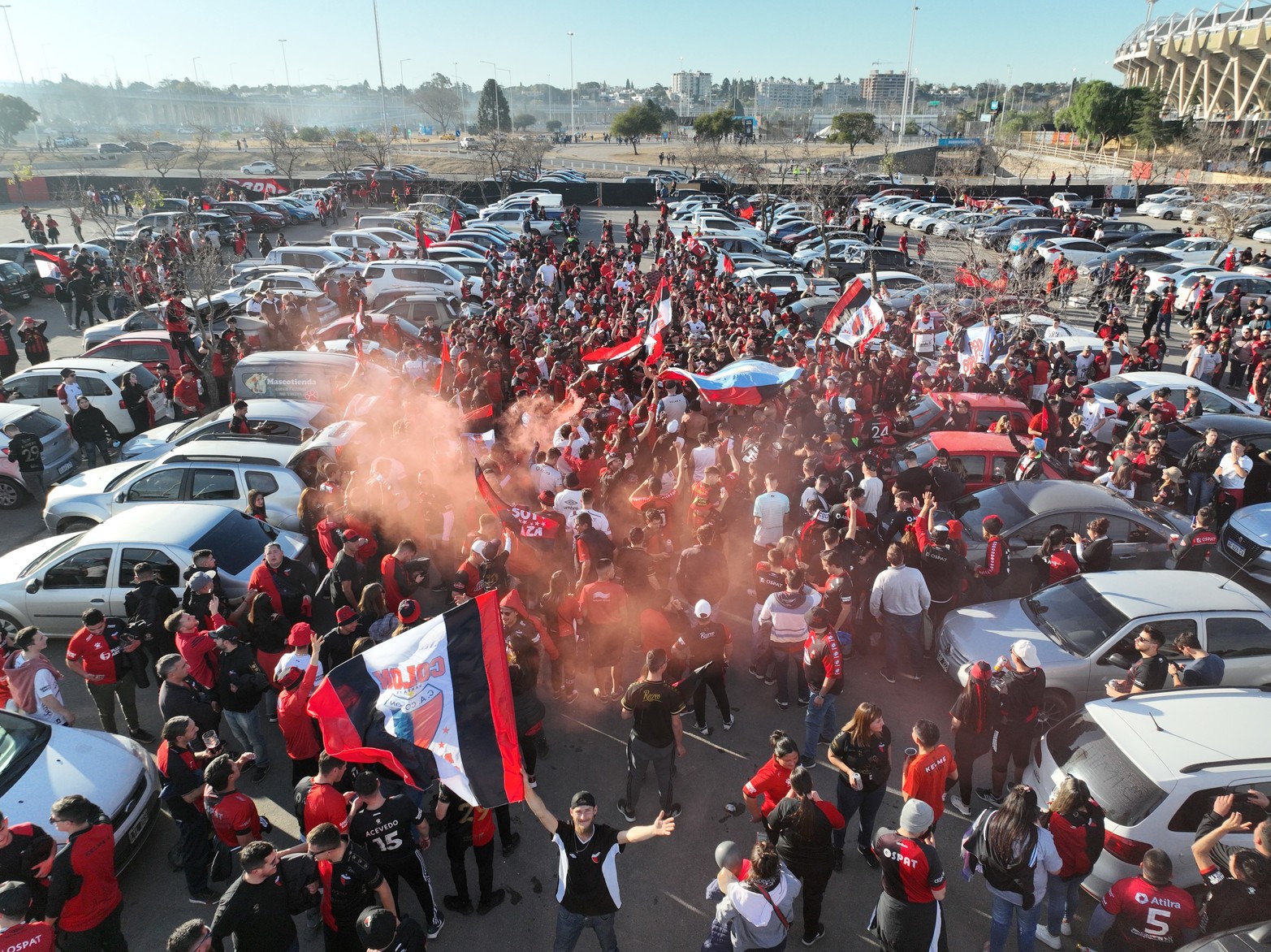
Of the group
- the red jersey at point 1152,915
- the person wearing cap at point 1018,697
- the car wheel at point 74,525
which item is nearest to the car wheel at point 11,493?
the car wheel at point 74,525

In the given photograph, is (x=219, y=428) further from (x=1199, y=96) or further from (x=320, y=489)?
(x=1199, y=96)

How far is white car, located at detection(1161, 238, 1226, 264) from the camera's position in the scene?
28.3 m

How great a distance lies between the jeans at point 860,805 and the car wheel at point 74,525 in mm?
9931

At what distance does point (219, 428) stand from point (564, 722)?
7.75 metres

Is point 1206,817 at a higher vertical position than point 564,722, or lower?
higher

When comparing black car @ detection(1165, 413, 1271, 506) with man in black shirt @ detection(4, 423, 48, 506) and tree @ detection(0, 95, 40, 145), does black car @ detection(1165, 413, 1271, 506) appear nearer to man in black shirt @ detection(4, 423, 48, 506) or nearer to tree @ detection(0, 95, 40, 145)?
man in black shirt @ detection(4, 423, 48, 506)

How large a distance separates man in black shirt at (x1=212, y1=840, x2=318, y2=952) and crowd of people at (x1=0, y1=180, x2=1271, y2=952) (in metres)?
0.02

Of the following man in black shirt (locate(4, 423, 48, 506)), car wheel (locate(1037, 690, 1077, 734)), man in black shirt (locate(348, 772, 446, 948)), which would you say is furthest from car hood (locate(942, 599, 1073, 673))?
man in black shirt (locate(4, 423, 48, 506))

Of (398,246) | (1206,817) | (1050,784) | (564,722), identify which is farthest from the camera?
(398,246)

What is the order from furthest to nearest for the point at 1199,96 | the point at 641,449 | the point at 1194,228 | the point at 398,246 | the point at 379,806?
the point at 1199,96 → the point at 1194,228 → the point at 398,246 → the point at 641,449 → the point at 379,806

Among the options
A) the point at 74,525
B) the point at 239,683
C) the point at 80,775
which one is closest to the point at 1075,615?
the point at 239,683

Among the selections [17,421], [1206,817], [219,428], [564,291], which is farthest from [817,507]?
[564,291]

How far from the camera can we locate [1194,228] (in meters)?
36.8

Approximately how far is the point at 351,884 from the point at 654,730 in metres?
2.38
